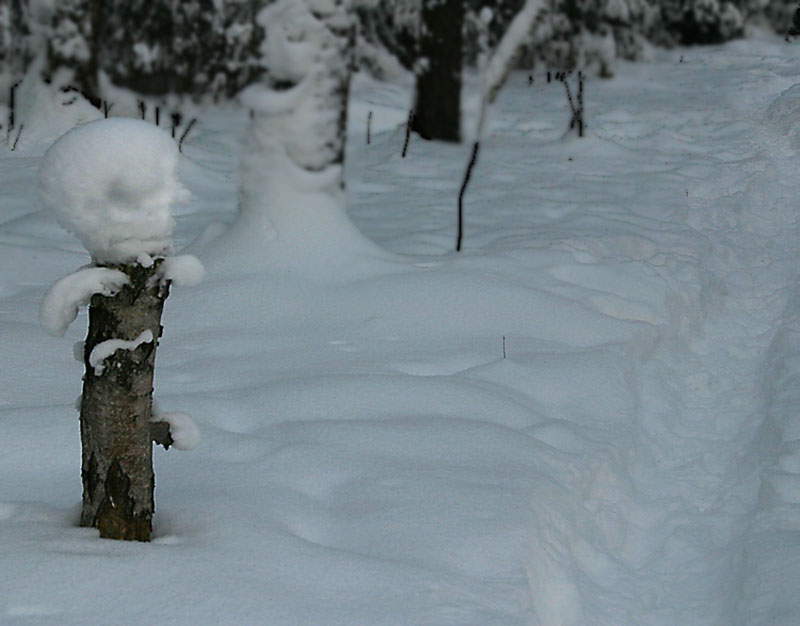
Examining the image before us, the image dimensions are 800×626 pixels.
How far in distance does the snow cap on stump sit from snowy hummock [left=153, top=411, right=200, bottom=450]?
0.44 meters

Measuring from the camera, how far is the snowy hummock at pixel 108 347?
2.09 metres

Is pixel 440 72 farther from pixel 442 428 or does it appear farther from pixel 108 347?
pixel 108 347

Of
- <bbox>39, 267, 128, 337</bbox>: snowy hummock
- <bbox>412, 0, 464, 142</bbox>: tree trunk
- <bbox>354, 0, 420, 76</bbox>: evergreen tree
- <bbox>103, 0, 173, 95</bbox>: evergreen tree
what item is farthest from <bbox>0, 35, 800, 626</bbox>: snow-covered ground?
<bbox>103, 0, 173, 95</bbox>: evergreen tree

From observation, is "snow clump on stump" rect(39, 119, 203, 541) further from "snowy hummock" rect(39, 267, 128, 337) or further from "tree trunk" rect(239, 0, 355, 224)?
"tree trunk" rect(239, 0, 355, 224)

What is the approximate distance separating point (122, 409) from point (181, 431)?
16cm

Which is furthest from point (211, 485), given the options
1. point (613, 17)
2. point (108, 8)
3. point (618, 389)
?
point (613, 17)

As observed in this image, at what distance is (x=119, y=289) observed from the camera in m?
2.05

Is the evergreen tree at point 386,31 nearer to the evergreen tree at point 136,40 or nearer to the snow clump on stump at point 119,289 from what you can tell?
the evergreen tree at point 136,40

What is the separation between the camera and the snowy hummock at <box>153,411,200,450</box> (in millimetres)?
2262

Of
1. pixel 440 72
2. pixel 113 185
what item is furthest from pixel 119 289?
pixel 440 72

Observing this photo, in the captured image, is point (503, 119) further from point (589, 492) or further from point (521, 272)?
point (589, 492)

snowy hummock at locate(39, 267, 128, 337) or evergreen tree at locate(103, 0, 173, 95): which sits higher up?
evergreen tree at locate(103, 0, 173, 95)

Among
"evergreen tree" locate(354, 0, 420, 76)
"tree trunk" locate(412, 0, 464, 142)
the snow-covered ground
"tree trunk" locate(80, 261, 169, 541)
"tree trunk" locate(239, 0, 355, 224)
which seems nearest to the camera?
"tree trunk" locate(80, 261, 169, 541)

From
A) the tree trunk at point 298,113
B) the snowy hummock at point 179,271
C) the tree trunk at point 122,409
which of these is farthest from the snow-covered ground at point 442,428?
the snowy hummock at point 179,271
